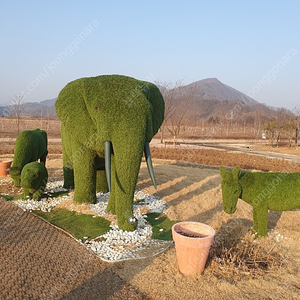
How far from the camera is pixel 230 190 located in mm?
5035

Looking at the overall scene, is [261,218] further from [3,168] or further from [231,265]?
[3,168]

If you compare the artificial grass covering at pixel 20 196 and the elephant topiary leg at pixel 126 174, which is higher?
the elephant topiary leg at pixel 126 174

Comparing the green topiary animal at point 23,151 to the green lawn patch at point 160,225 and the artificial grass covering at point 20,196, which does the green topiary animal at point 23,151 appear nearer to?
the artificial grass covering at point 20,196

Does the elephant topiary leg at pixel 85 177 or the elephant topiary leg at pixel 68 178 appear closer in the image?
the elephant topiary leg at pixel 85 177

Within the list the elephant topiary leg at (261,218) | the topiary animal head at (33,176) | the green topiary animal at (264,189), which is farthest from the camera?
the topiary animal head at (33,176)

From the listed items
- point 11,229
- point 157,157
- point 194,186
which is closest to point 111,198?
point 11,229

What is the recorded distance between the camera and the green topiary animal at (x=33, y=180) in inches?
287

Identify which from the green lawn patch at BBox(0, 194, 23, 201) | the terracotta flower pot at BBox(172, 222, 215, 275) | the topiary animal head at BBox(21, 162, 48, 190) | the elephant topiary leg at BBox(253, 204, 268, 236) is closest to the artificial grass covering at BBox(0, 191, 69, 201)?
the green lawn patch at BBox(0, 194, 23, 201)

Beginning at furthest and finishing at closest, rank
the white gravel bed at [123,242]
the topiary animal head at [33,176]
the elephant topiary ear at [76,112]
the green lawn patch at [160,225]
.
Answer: the topiary animal head at [33,176], the elephant topiary ear at [76,112], the green lawn patch at [160,225], the white gravel bed at [123,242]

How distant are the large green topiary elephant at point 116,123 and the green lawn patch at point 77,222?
21.9 inches

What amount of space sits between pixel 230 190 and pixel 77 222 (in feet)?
11.7

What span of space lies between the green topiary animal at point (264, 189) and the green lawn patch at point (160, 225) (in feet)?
4.86

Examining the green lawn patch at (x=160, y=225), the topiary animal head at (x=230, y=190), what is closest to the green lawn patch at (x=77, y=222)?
the green lawn patch at (x=160, y=225)

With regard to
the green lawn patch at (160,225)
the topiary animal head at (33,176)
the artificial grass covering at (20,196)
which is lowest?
the green lawn patch at (160,225)
